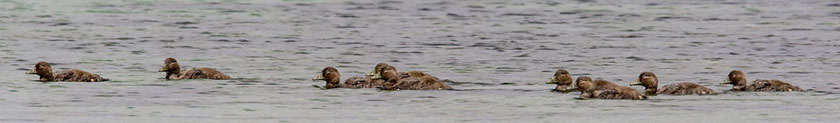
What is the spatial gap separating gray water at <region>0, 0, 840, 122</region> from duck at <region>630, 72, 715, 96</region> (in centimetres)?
26

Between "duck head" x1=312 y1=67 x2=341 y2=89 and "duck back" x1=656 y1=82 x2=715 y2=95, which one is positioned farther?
"duck head" x1=312 y1=67 x2=341 y2=89

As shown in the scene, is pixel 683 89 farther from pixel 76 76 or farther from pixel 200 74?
pixel 76 76

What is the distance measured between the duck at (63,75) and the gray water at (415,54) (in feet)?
0.42

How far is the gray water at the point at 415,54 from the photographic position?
1545 cm

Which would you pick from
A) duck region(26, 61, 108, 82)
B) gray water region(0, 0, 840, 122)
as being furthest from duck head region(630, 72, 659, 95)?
duck region(26, 61, 108, 82)

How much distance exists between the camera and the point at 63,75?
18375mm

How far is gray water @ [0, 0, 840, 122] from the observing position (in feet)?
50.7

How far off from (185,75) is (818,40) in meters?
11.1

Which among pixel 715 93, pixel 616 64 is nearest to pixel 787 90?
pixel 715 93

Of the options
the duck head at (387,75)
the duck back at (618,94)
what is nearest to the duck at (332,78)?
the duck head at (387,75)

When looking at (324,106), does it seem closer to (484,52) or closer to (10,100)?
(10,100)

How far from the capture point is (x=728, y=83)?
17.8m

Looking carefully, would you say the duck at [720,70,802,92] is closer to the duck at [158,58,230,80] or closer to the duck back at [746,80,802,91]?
the duck back at [746,80,802,91]

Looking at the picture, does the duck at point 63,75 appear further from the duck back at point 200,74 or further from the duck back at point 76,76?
the duck back at point 200,74
